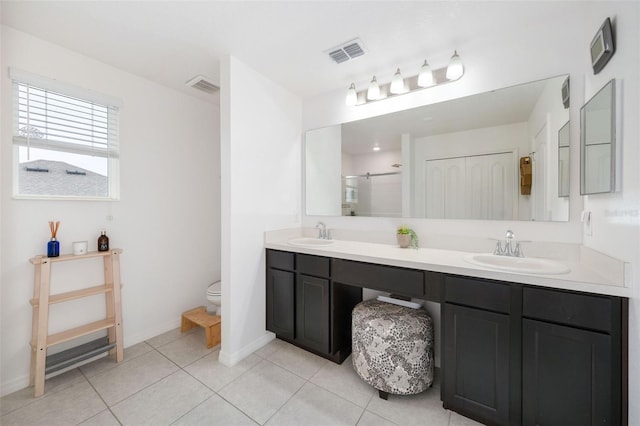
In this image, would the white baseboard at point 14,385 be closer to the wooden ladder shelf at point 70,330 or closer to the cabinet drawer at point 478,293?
the wooden ladder shelf at point 70,330

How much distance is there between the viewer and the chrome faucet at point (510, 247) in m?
1.68

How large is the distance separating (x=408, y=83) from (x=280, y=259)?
1.86 metres

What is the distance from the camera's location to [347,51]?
1.93m

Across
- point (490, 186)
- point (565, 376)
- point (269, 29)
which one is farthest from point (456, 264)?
point (269, 29)

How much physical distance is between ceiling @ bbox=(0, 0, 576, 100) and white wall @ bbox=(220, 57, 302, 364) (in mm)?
264

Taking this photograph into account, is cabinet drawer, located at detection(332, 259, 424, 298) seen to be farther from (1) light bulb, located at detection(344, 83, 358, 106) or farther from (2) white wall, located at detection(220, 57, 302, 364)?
(1) light bulb, located at detection(344, 83, 358, 106)

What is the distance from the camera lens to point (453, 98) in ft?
6.35

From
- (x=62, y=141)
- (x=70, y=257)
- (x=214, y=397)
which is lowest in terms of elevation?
(x=214, y=397)

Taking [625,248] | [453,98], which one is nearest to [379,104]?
[453,98]

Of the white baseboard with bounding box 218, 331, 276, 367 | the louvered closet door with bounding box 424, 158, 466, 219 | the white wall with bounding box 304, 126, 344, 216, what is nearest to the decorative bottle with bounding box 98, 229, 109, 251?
the white baseboard with bounding box 218, 331, 276, 367

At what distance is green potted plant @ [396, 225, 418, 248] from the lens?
6.72 feet

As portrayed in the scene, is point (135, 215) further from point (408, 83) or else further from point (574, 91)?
point (574, 91)

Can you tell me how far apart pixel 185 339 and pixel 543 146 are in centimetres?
328

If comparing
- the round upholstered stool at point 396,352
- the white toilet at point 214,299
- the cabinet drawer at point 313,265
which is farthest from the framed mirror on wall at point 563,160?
the white toilet at point 214,299
